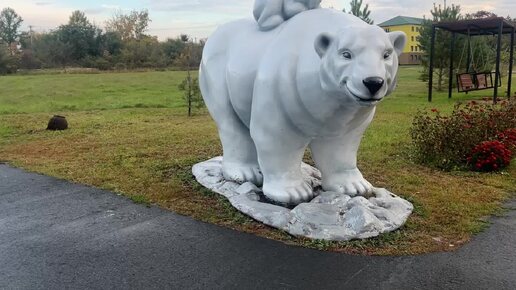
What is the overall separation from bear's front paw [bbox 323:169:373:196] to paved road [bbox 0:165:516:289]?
90cm

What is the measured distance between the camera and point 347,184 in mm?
4020

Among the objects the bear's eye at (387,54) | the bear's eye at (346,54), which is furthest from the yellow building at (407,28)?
the bear's eye at (346,54)

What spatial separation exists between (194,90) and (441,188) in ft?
26.5

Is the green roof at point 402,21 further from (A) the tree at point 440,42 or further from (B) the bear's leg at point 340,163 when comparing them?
(B) the bear's leg at point 340,163

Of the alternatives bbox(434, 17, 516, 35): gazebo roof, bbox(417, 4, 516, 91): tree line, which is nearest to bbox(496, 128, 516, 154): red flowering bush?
bbox(434, 17, 516, 35): gazebo roof

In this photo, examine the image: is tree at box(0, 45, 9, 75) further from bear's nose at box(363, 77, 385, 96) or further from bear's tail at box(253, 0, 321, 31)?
bear's nose at box(363, 77, 385, 96)

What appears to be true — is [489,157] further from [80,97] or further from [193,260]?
[80,97]

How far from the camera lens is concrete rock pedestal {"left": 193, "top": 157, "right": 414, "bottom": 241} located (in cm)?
343

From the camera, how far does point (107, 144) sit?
747cm

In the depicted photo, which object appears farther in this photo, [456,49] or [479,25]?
[456,49]

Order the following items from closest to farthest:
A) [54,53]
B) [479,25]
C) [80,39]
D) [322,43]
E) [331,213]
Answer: [322,43] < [331,213] < [479,25] < [54,53] < [80,39]

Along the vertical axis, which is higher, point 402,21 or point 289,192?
point 402,21

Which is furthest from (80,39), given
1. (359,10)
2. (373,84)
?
(373,84)

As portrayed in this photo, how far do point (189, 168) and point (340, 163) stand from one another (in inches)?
82.1
